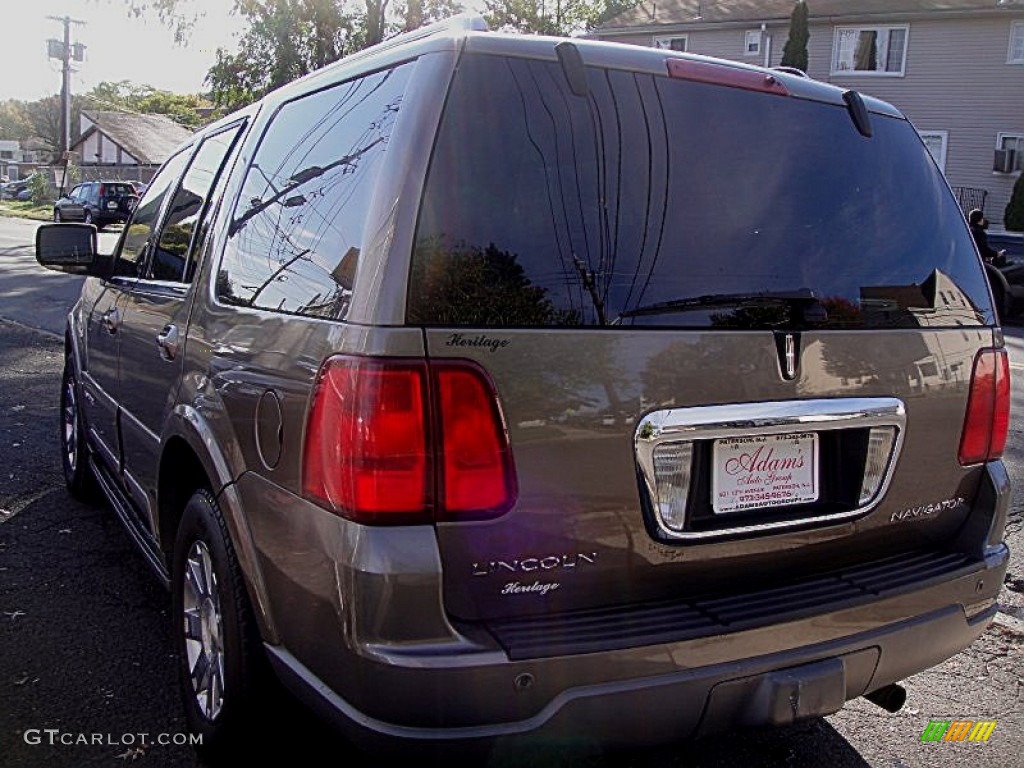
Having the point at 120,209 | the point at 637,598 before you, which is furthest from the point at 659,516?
the point at 120,209

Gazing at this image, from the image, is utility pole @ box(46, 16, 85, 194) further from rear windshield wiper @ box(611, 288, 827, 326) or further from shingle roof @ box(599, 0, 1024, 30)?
rear windshield wiper @ box(611, 288, 827, 326)

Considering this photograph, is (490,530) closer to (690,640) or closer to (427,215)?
(690,640)

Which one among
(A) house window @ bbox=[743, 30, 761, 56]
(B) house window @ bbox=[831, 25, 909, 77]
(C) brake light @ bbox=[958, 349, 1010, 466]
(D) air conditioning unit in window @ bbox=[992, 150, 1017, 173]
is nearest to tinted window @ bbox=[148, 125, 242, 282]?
(C) brake light @ bbox=[958, 349, 1010, 466]

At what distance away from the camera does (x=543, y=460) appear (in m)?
2.15

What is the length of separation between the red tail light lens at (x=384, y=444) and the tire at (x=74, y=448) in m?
3.34

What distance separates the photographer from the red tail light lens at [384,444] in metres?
2.07

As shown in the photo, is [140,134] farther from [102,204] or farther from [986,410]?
[986,410]

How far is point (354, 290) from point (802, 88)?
145 centimetres

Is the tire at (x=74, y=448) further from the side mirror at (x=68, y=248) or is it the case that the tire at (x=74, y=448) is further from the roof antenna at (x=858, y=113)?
the roof antenna at (x=858, y=113)

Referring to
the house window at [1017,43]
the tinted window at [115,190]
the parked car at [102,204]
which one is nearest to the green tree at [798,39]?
the house window at [1017,43]

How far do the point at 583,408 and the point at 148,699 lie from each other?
2.03 meters

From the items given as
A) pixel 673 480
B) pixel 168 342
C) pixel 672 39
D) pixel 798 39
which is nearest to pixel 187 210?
pixel 168 342

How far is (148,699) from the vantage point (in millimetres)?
3270

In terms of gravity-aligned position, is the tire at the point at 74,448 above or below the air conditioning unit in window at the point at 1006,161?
below
